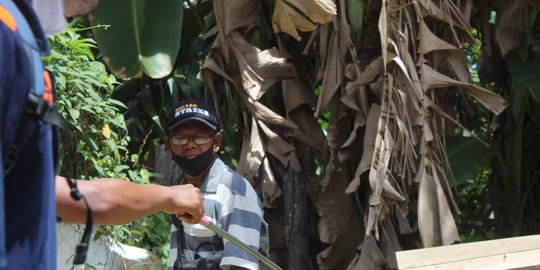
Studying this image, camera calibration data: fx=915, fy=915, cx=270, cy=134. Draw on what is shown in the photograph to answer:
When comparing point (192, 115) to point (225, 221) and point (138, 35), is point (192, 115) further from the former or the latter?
point (138, 35)

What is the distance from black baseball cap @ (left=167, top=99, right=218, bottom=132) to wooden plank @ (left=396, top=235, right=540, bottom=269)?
1291mm

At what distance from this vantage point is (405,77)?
5219 millimetres

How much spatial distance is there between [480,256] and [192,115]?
152 centimetres

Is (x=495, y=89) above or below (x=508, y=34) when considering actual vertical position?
below

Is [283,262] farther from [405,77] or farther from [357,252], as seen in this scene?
[405,77]

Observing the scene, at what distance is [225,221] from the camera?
405cm

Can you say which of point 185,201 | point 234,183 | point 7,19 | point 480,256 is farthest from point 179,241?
point 7,19

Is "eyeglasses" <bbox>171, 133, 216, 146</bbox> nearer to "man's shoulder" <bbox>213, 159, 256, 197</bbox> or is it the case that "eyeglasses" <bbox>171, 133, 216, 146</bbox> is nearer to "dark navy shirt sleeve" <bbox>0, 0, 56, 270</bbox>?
"man's shoulder" <bbox>213, 159, 256, 197</bbox>

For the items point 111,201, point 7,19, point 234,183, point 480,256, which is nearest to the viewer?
point 7,19

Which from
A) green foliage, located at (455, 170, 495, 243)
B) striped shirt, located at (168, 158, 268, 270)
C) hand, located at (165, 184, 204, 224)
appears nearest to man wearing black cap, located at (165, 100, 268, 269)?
striped shirt, located at (168, 158, 268, 270)

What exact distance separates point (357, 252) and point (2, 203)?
178 inches

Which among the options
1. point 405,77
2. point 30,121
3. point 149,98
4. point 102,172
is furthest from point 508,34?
point 30,121

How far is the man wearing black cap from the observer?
13.1 feet

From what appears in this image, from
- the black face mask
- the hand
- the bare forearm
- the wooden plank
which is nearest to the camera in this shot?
the bare forearm
